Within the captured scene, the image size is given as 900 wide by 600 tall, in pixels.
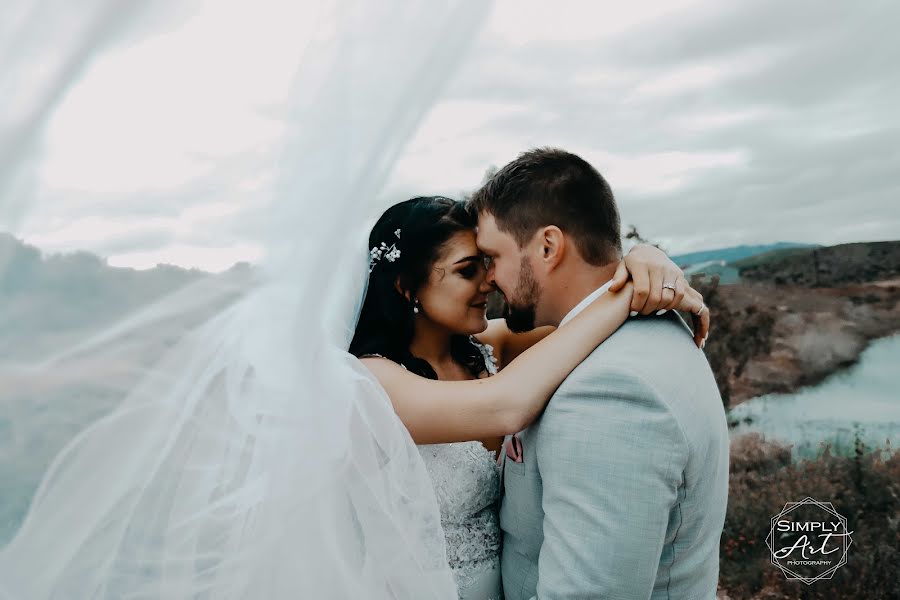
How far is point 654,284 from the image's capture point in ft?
7.02

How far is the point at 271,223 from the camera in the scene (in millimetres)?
1441

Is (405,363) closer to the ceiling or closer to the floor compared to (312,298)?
closer to the floor

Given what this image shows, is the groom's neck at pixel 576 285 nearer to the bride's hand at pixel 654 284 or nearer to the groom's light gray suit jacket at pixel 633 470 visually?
the bride's hand at pixel 654 284

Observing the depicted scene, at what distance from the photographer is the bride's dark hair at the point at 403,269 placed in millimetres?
2770

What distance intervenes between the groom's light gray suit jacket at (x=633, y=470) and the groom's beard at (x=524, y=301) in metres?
0.39

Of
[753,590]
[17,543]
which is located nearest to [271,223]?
[17,543]

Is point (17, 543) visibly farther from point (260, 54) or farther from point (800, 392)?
point (800, 392)

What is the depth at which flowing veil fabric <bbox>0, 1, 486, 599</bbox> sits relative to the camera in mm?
1371

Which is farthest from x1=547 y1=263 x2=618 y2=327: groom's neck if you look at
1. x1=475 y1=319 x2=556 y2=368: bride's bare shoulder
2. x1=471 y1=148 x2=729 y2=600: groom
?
x1=475 y1=319 x2=556 y2=368: bride's bare shoulder

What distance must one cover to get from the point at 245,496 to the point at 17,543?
17.9 inches

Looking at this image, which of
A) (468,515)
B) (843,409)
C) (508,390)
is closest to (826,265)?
(843,409)

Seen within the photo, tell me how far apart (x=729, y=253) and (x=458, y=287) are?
13.4ft

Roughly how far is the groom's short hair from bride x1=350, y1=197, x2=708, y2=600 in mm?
177

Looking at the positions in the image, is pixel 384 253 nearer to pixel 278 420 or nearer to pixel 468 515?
pixel 468 515
